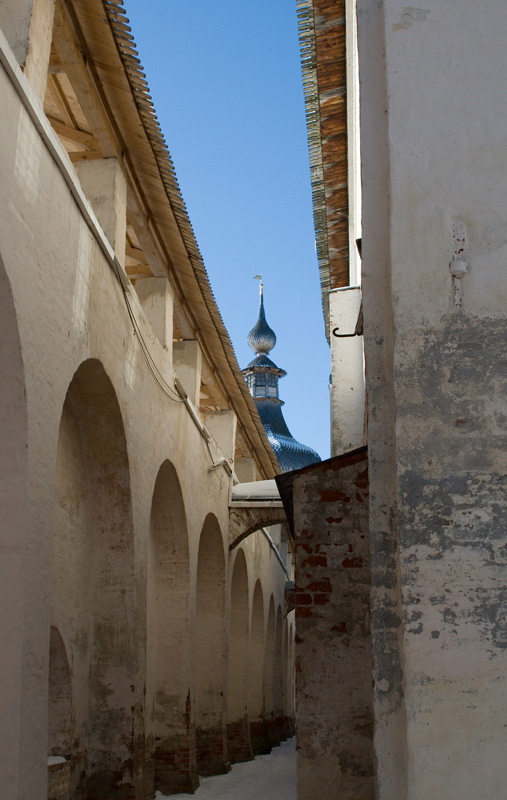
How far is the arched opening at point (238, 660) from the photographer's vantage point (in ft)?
55.2

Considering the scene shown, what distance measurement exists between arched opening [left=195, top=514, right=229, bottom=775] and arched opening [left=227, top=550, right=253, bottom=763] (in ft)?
6.27

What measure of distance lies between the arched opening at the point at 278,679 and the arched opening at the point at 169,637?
40.6 ft

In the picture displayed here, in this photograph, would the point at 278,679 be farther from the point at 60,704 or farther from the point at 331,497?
the point at 331,497

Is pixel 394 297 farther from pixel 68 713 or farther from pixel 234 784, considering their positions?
pixel 234 784

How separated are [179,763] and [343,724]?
20.3 ft

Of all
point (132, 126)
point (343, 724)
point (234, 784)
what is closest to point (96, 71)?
point (132, 126)

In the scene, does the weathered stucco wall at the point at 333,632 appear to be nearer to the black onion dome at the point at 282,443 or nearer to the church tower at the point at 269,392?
the black onion dome at the point at 282,443

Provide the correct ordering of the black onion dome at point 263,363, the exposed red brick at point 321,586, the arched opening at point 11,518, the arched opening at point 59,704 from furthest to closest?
the black onion dome at point 263,363, the arched opening at point 59,704, the exposed red brick at point 321,586, the arched opening at point 11,518

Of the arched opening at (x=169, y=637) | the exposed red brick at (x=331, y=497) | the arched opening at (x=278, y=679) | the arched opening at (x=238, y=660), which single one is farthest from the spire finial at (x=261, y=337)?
the exposed red brick at (x=331, y=497)

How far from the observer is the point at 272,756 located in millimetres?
17984

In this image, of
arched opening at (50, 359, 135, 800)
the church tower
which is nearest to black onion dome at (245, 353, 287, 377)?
the church tower

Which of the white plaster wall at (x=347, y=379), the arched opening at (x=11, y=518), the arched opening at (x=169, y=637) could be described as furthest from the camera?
the arched opening at (x=169, y=637)

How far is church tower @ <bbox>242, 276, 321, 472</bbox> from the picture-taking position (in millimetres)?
39625

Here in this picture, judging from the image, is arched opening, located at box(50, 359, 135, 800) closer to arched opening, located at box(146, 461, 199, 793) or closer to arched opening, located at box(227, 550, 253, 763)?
arched opening, located at box(146, 461, 199, 793)
